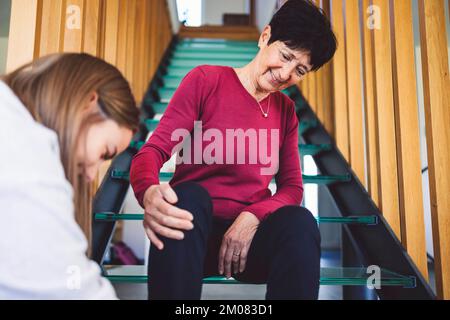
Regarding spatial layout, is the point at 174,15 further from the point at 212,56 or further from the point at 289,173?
the point at 289,173

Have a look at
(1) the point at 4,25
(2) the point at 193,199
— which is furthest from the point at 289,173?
(1) the point at 4,25

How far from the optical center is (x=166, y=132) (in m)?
0.86

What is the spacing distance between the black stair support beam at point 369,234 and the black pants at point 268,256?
50 cm

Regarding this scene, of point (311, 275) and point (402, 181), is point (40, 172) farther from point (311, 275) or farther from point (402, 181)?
point (402, 181)

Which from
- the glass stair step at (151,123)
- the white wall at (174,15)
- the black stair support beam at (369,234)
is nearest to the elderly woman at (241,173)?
the black stair support beam at (369,234)

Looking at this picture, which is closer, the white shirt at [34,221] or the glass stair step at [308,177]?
the white shirt at [34,221]

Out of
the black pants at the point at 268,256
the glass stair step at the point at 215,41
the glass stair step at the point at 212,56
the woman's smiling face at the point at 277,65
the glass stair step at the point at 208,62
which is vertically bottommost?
the black pants at the point at 268,256

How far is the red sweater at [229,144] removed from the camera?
872 millimetres

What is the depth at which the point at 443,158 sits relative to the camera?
103 centimetres

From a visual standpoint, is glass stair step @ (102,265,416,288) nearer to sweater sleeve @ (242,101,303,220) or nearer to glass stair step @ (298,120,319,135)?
sweater sleeve @ (242,101,303,220)

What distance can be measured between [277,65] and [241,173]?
0.84 ft

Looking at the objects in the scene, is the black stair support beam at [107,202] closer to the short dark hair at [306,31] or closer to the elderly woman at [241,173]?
the elderly woman at [241,173]

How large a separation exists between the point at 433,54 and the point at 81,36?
2.97 feet
